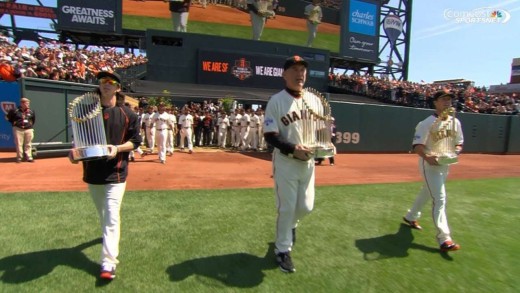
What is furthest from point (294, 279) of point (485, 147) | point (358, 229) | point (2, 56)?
point (485, 147)

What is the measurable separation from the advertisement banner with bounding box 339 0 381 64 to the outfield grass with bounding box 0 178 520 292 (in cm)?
Result: 3184

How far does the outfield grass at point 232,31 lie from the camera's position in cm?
3006

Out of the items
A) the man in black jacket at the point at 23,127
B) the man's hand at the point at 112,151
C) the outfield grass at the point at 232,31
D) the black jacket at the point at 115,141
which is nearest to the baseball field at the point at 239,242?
the black jacket at the point at 115,141

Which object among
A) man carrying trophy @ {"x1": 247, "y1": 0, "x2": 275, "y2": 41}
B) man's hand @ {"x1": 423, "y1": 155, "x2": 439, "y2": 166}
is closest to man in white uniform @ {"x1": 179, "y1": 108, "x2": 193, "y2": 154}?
man's hand @ {"x1": 423, "y1": 155, "x2": 439, "y2": 166}

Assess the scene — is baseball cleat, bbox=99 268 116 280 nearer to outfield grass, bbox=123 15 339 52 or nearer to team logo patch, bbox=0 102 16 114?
team logo patch, bbox=0 102 16 114

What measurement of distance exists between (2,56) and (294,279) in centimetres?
1860

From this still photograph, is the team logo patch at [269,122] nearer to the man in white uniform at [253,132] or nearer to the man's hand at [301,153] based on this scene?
the man's hand at [301,153]

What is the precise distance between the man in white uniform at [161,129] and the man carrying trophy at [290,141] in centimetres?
864

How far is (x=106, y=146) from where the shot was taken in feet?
12.1

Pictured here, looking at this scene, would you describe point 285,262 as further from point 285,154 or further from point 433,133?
point 433,133

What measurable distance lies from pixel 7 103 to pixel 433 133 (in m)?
14.1

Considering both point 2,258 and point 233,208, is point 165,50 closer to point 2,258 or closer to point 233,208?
point 233,208

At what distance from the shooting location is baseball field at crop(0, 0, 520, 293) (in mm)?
3879

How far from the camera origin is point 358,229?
18.4 feet
